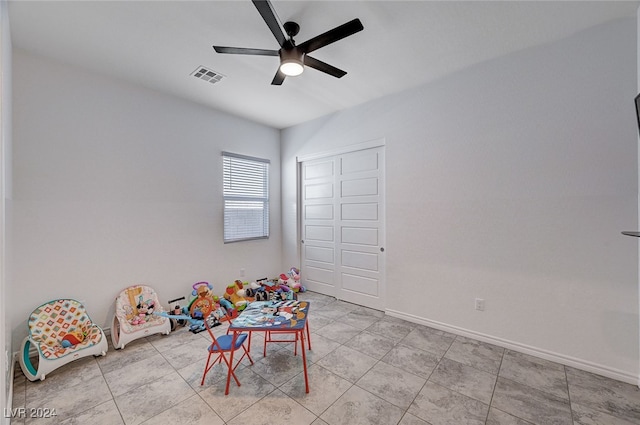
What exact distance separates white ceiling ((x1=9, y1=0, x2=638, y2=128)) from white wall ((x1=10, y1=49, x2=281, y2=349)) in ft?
1.17

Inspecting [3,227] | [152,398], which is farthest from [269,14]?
[152,398]

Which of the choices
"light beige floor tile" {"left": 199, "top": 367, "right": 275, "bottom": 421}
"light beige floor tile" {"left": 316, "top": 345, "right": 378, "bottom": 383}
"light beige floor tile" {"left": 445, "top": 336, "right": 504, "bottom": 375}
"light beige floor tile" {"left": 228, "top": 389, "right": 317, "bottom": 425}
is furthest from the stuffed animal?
"light beige floor tile" {"left": 445, "top": 336, "right": 504, "bottom": 375}

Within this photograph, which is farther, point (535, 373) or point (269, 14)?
point (535, 373)

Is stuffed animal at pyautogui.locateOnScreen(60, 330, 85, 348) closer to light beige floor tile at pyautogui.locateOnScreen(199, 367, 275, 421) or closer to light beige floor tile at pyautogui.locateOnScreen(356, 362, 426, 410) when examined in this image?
light beige floor tile at pyautogui.locateOnScreen(199, 367, 275, 421)

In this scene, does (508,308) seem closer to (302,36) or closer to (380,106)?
(380,106)

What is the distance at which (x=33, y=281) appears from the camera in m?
2.48

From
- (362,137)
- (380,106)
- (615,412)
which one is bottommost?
(615,412)

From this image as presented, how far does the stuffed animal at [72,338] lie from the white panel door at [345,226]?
2.91 m

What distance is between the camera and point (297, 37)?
231 centimetres

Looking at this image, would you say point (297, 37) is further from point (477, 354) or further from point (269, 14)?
point (477, 354)

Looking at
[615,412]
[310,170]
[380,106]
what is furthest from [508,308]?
[310,170]

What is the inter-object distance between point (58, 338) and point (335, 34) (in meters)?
3.53

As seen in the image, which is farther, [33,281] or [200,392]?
[33,281]

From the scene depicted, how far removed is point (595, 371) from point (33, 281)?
5.09 metres
